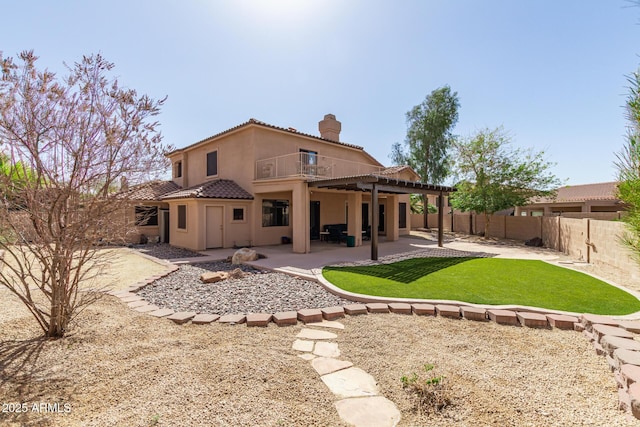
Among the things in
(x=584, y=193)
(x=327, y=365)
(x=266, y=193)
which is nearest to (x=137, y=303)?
(x=327, y=365)

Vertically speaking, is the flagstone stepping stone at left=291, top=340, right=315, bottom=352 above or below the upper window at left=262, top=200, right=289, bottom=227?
below

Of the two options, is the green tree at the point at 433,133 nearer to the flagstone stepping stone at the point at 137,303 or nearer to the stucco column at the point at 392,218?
the stucco column at the point at 392,218

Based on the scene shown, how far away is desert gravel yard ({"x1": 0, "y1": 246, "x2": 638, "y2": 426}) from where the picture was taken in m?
2.64

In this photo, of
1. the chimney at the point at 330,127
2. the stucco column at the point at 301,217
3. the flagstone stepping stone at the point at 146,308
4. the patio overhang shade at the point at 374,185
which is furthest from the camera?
the chimney at the point at 330,127

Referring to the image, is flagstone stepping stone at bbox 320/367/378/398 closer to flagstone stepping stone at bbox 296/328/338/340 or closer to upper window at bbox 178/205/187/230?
flagstone stepping stone at bbox 296/328/338/340

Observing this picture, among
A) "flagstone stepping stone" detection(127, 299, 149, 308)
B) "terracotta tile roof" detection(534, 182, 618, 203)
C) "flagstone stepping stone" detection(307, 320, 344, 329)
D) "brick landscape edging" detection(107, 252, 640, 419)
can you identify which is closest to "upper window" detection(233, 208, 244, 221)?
"brick landscape edging" detection(107, 252, 640, 419)

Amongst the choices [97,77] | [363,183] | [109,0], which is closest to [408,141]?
[363,183]

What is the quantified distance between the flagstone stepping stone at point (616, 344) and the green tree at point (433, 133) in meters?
24.4

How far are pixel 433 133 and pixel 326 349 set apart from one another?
2805cm

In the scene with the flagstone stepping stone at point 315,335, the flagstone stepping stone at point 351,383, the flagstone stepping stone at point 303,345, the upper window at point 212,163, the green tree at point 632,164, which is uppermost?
the upper window at point 212,163

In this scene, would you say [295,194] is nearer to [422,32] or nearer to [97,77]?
[422,32]

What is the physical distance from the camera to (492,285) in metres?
7.42

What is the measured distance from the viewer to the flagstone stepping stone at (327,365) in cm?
346

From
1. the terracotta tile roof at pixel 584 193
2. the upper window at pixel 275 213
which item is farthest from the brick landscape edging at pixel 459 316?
the terracotta tile roof at pixel 584 193
